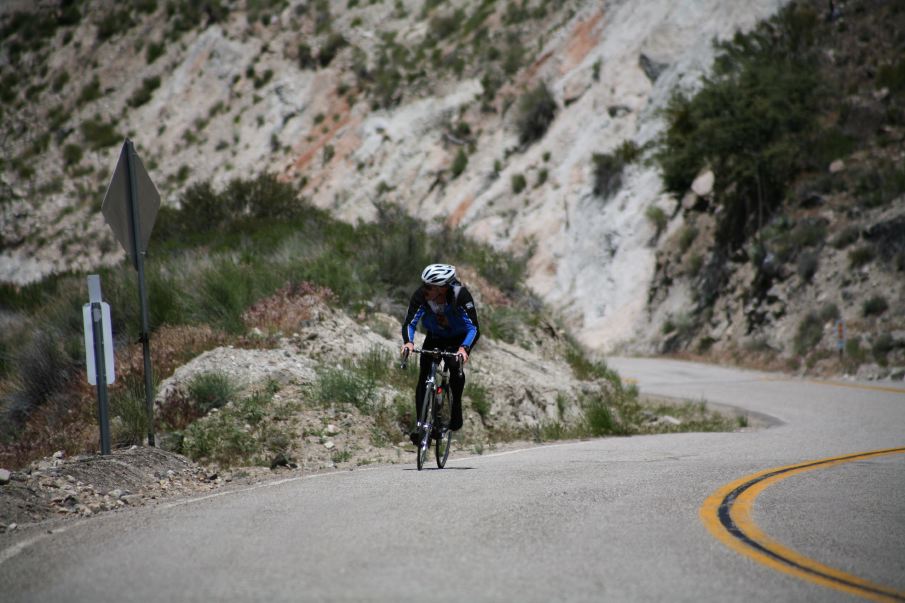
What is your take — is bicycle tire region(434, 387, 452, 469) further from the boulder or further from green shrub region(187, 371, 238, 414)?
the boulder

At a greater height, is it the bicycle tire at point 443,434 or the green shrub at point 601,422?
the bicycle tire at point 443,434

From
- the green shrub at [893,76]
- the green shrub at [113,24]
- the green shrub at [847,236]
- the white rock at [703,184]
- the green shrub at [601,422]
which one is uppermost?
the green shrub at [113,24]

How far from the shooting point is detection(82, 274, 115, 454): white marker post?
948cm

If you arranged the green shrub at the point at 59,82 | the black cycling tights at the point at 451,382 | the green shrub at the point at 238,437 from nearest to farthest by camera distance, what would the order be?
the black cycling tights at the point at 451,382 < the green shrub at the point at 238,437 < the green shrub at the point at 59,82

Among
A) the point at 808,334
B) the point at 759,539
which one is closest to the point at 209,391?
the point at 759,539

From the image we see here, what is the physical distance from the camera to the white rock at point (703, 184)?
3338 centimetres

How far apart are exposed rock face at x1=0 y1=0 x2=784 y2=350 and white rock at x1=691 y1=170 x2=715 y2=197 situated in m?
2.39

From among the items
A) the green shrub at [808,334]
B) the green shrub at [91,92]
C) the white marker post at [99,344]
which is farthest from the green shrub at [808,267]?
the green shrub at [91,92]

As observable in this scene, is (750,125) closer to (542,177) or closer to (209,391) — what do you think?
(542,177)

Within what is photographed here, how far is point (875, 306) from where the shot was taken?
2484 centimetres

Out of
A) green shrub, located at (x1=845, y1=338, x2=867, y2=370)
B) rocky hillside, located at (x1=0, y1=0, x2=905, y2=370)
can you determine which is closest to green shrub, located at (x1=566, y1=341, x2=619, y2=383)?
rocky hillside, located at (x1=0, y1=0, x2=905, y2=370)

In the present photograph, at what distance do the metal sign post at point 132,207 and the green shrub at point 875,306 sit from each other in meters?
20.2

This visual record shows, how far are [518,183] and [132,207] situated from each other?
31.0 m

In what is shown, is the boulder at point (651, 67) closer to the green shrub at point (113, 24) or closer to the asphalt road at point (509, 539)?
the asphalt road at point (509, 539)
